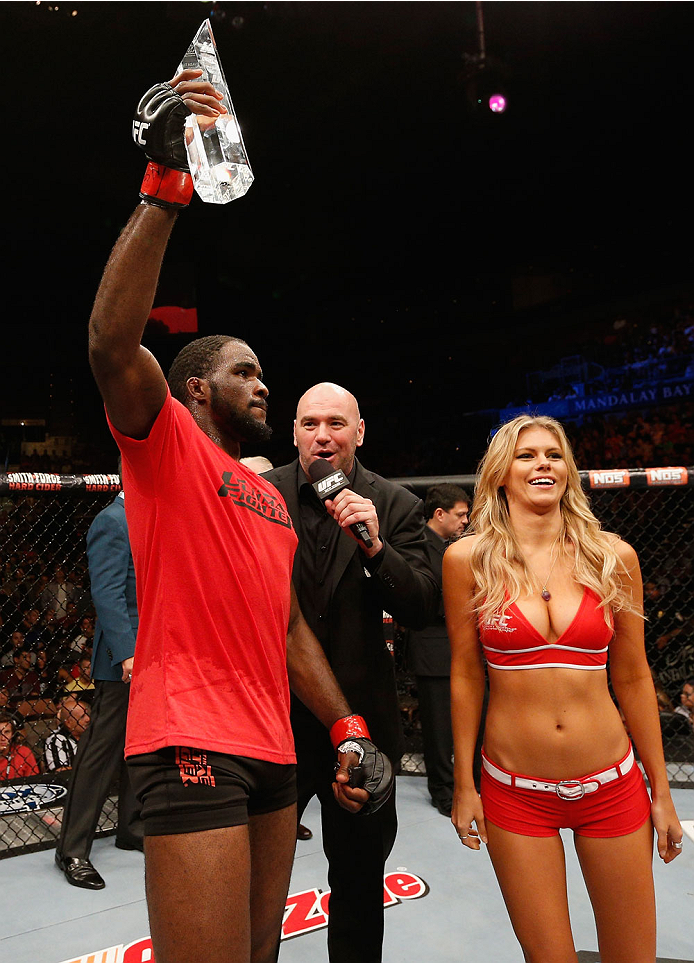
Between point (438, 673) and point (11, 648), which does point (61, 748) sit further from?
A: point (438, 673)

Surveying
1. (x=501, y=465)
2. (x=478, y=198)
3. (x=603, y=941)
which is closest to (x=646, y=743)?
(x=603, y=941)

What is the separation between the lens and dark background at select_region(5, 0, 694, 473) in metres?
8.59

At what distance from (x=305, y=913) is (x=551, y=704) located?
1457 millimetres

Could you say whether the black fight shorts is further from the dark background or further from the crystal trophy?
the dark background

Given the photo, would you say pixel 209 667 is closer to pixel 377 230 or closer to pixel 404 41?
pixel 404 41

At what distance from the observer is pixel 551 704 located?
1698 mm

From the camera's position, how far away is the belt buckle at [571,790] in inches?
63.6

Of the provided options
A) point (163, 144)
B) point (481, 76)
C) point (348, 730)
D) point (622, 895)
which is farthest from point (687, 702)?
point (481, 76)

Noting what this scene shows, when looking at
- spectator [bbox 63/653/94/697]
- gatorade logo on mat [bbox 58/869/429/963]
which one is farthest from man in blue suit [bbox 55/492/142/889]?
spectator [bbox 63/653/94/697]

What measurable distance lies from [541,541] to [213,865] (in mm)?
1170

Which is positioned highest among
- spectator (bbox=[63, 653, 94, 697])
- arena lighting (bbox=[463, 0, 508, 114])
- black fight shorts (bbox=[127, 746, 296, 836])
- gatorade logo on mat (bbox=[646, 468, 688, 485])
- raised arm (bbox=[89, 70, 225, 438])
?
arena lighting (bbox=[463, 0, 508, 114])

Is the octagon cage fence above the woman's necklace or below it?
below

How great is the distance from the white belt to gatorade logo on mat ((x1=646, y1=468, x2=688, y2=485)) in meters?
2.15

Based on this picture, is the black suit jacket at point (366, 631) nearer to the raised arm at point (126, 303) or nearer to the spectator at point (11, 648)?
the raised arm at point (126, 303)
